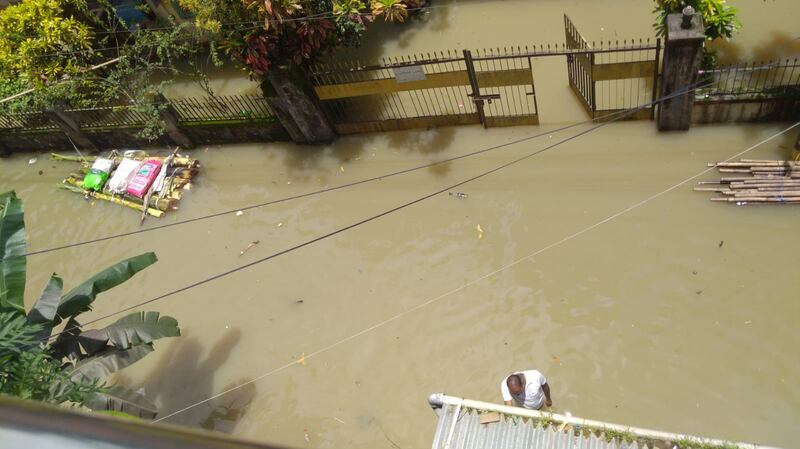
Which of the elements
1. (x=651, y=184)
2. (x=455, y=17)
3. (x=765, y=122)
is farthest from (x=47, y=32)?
(x=765, y=122)

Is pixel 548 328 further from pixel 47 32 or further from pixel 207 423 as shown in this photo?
pixel 47 32

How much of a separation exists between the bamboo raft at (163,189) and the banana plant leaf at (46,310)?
468cm

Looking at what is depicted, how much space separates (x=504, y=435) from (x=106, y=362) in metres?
4.80

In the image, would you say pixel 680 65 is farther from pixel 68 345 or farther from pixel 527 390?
pixel 68 345

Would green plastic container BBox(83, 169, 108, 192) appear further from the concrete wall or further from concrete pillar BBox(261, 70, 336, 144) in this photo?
concrete pillar BBox(261, 70, 336, 144)

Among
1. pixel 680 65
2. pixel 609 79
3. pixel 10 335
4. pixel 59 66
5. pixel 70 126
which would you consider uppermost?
pixel 59 66

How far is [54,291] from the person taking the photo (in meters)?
6.73

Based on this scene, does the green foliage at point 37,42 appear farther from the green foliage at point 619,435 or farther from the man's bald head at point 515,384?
the green foliage at point 619,435

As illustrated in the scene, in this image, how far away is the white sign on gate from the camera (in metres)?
9.52

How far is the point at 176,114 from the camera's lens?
11.4m

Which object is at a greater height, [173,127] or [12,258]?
[12,258]

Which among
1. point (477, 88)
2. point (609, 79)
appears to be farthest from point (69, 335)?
point (609, 79)

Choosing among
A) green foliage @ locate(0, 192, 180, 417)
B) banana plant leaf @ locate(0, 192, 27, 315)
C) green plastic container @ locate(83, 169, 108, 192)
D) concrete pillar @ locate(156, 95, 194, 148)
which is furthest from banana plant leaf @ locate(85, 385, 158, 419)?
green plastic container @ locate(83, 169, 108, 192)

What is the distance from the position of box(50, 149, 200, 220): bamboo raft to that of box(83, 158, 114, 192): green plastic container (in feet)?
0.43
